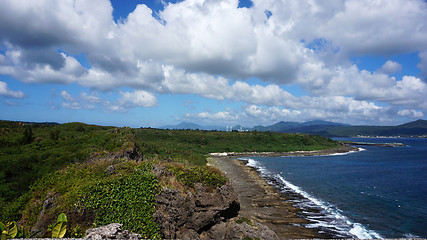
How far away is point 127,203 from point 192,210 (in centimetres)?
376

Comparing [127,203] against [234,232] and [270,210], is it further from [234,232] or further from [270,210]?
[270,210]

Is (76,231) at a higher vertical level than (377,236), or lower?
higher

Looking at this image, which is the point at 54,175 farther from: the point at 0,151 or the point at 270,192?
the point at 270,192

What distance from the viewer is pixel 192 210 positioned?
12.8m

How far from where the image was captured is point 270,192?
111ft

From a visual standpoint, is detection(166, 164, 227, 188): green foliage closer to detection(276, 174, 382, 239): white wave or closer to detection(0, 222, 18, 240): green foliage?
detection(0, 222, 18, 240): green foliage

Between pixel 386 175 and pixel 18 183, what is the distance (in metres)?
67.5

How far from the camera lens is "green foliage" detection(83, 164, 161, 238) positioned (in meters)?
10.7

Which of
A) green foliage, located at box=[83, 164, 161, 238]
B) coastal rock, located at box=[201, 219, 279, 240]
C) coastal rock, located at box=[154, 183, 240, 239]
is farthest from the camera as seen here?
coastal rock, located at box=[201, 219, 279, 240]

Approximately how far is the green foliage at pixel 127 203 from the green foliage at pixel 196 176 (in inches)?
77.0

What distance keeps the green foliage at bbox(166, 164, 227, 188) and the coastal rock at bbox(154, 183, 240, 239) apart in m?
0.36

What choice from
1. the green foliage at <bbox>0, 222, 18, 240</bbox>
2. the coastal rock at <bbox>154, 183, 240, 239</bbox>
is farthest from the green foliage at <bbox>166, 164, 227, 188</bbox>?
the green foliage at <bbox>0, 222, 18, 240</bbox>

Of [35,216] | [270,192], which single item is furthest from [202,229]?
[270,192]

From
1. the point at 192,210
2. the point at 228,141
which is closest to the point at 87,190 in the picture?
the point at 192,210
